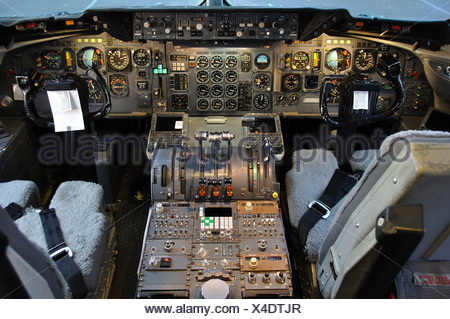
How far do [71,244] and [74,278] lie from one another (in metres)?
0.29

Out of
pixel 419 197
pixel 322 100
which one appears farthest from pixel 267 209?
pixel 419 197

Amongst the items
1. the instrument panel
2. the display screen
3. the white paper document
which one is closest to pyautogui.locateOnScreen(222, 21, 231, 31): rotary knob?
the instrument panel

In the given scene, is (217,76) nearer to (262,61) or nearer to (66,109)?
(262,61)

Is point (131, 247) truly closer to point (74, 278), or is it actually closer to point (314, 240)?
point (74, 278)

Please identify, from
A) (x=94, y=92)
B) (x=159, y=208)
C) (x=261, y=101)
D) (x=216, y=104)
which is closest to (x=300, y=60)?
(x=261, y=101)

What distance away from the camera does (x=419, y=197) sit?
1161 mm

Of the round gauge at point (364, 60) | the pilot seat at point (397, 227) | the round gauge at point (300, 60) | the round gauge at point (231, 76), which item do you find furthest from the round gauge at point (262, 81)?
the pilot seat at point (397, 227)

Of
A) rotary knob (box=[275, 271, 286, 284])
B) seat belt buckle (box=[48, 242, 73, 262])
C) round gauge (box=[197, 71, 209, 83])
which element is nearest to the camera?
seat belt buckle (box=[48, 242, 73, 262])

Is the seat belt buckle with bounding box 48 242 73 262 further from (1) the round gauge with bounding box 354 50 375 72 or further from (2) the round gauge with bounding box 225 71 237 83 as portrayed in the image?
(1) the round gauge with bounding box 354 50 375 72

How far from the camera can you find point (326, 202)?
119 inches

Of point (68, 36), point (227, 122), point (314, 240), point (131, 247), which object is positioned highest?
point (68, 36)

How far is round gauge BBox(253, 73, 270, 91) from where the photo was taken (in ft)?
15.1

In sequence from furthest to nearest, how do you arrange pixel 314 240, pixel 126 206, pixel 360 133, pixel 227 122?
1. pixel 360 133
2. pixel 227 122
3. pixel 126 206
4. pixel 314 240

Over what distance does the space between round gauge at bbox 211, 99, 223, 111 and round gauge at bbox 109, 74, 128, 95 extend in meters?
1.03
